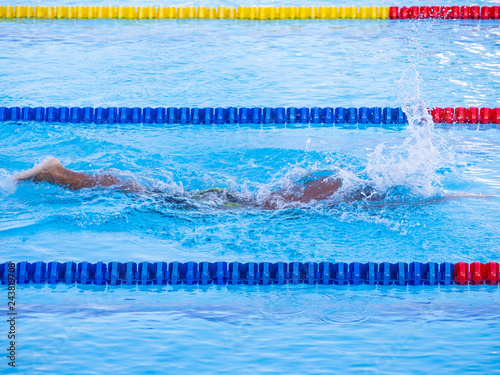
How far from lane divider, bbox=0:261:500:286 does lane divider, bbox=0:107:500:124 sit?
2.54m

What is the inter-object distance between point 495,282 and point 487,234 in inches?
21.4

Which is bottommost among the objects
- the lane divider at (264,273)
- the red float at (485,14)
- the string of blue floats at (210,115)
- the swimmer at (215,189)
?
the lane divider at (264,273)

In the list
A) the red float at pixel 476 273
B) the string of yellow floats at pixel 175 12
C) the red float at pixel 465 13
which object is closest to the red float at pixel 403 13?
the string of yellow floats at pixel 175 12

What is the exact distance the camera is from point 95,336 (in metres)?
2.78

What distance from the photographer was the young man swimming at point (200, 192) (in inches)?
157

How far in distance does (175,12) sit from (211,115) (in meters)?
3.75

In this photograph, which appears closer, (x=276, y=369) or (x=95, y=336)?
(x=276, y=369)

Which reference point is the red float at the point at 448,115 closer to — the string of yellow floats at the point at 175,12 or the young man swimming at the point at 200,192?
the young man swimming at the point at 200,192

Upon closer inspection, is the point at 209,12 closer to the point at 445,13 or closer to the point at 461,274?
the point at 445,13

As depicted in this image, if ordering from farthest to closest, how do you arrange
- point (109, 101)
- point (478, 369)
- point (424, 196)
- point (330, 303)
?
point (109, 101) → point (424, 196) → point (330, 303) → point (478, 369)

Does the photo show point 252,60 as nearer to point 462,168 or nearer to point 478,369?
point 462,168

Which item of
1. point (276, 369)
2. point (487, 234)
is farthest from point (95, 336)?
point (487, 234)

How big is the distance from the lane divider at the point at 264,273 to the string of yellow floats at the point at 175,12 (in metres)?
6.14

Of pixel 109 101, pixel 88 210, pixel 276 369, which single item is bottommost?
pixel 276 369
